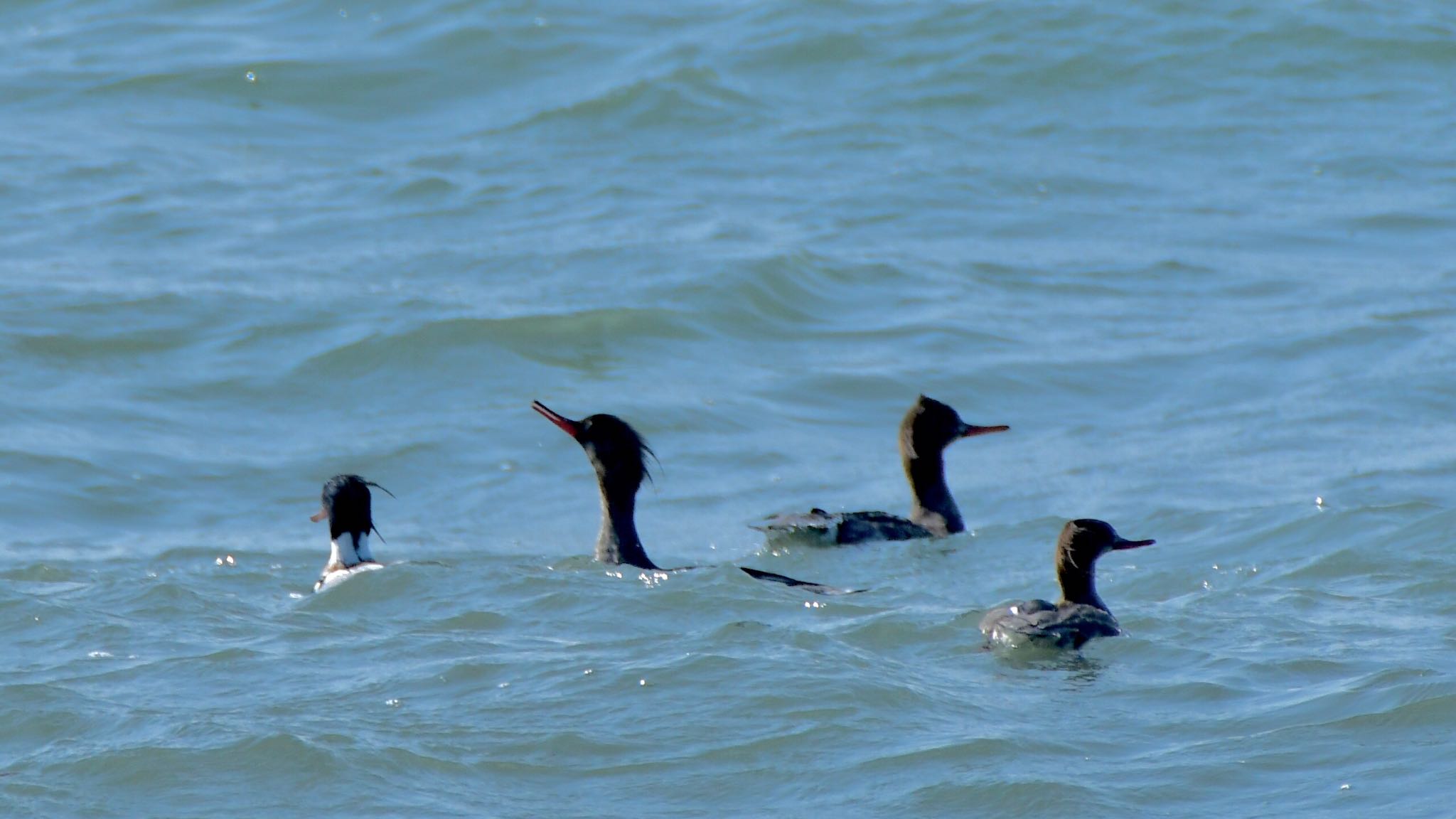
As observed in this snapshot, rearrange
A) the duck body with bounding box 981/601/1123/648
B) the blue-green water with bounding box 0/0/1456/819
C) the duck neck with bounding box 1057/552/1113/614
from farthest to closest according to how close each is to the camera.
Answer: the duck neck with bounding box 1057/552/1113/614 < the duck body with bounding box 981/601/1123/648 < the blue-green water with bounding box 0/0/1456/819

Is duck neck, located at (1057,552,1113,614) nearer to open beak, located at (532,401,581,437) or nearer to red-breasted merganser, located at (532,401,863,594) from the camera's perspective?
red-breasted merganser, located at (532,401,863,594)

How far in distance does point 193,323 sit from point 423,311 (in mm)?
1666

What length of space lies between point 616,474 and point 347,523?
1.46 meters

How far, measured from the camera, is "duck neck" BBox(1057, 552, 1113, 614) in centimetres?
922

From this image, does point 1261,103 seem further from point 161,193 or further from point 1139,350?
point 161,193

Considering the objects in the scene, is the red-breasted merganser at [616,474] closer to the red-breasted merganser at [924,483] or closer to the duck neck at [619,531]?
the duck neck at [619,531]

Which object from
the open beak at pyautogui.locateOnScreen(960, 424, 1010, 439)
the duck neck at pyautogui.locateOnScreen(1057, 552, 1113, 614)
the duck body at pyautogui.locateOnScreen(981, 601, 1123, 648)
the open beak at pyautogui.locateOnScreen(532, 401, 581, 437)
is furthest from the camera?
the open beak at pyautogui.locateOnScreen(960, 424, 1010, 439)

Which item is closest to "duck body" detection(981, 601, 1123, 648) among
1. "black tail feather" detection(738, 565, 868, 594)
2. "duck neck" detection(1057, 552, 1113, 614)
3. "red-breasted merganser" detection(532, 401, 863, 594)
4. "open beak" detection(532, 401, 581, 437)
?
"duck neck" detection(1057, 552, 1113, 614)

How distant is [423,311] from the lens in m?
15.3

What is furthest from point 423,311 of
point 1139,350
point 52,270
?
point 1139,350

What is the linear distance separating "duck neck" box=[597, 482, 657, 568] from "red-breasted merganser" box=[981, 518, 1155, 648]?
252cm

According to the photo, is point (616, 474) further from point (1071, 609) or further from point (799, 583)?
point (1071, 609)

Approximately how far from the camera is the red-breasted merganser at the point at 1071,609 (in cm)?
859

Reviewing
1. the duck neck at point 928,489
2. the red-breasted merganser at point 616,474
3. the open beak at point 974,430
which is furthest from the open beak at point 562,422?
the open beak at point 974,430
